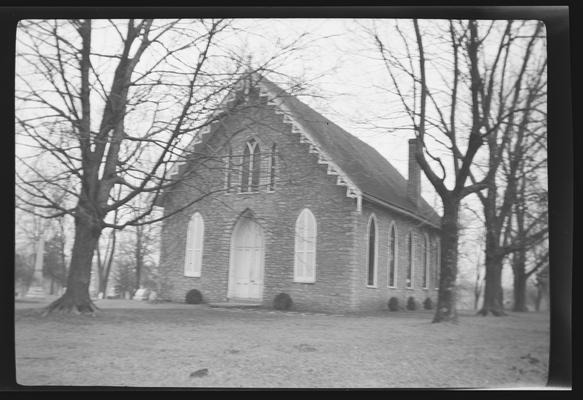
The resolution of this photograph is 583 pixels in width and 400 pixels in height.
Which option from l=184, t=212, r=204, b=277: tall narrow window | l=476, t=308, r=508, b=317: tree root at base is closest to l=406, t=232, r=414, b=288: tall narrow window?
l=476, t=308, r=508, b=317: tree root at base

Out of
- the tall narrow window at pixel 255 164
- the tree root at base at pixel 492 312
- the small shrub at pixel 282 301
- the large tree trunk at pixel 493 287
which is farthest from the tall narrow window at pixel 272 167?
the tree root at base at pixel 492 312

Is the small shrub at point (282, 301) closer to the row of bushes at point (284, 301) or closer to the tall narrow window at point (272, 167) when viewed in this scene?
the row of bushes at point (284, 301)

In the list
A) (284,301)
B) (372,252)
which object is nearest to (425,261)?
(372,252)

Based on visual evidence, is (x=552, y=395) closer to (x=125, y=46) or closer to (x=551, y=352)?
(x=551, y=352)

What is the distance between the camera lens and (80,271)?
34.8ft

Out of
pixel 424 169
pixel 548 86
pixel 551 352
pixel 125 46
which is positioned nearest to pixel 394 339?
pixel 551 352

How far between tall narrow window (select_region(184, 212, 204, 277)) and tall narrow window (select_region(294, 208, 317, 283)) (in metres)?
2.32

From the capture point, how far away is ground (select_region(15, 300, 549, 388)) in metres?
7.93

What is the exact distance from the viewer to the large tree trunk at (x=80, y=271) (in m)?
10.5

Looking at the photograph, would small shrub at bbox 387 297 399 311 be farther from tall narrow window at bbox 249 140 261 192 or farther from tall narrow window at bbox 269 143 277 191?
tall narrow window at bbox 249 140 261 192

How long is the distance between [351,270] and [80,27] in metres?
8.07

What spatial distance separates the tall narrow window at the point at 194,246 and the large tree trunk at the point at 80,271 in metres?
2.16

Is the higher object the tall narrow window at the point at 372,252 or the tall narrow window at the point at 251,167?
the tall narrow window at the point at 251,167

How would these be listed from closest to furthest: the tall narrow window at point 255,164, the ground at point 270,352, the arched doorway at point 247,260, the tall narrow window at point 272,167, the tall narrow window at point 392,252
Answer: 1. the ground at point 270,352
2. the tall narrow window at point 255,164
3. the tall narrow window at point 272,167
4. the arched doorway at point 247,260
5. the tall narrow window at point 392,252
